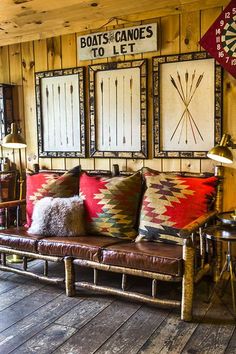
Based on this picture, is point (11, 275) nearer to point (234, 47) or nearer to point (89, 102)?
point (89, 102)

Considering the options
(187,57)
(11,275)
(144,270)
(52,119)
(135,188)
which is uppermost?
(187,57)

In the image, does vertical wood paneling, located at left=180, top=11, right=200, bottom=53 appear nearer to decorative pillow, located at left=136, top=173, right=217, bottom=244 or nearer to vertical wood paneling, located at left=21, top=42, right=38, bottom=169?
A: decorative pillow, located at left=136, top=173, right=217, bottom=244

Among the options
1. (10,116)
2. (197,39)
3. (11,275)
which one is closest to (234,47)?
(197,39)

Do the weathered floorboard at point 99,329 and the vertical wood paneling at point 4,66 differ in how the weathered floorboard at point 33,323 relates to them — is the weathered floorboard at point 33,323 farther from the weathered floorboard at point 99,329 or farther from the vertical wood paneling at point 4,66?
the vertical wood paneling at point 4,66

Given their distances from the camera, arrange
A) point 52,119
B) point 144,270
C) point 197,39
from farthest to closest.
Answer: point 52,119
point 197,39
point 144,270

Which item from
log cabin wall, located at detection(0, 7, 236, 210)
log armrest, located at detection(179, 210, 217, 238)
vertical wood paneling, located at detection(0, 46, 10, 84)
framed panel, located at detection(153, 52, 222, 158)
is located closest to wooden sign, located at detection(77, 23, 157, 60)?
log cabin wall, located at detection(0, 7, 236, 210)

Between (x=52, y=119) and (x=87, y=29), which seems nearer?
(x=87, y=29)

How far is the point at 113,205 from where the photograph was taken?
3.00 m

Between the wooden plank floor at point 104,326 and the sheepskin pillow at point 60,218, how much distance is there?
466mm

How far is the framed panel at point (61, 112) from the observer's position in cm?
360

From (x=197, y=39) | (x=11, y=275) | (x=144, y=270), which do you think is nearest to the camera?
(x=144, y=270)

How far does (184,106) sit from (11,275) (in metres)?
2.06

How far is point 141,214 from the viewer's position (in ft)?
9.62

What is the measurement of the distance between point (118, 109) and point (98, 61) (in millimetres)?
486
